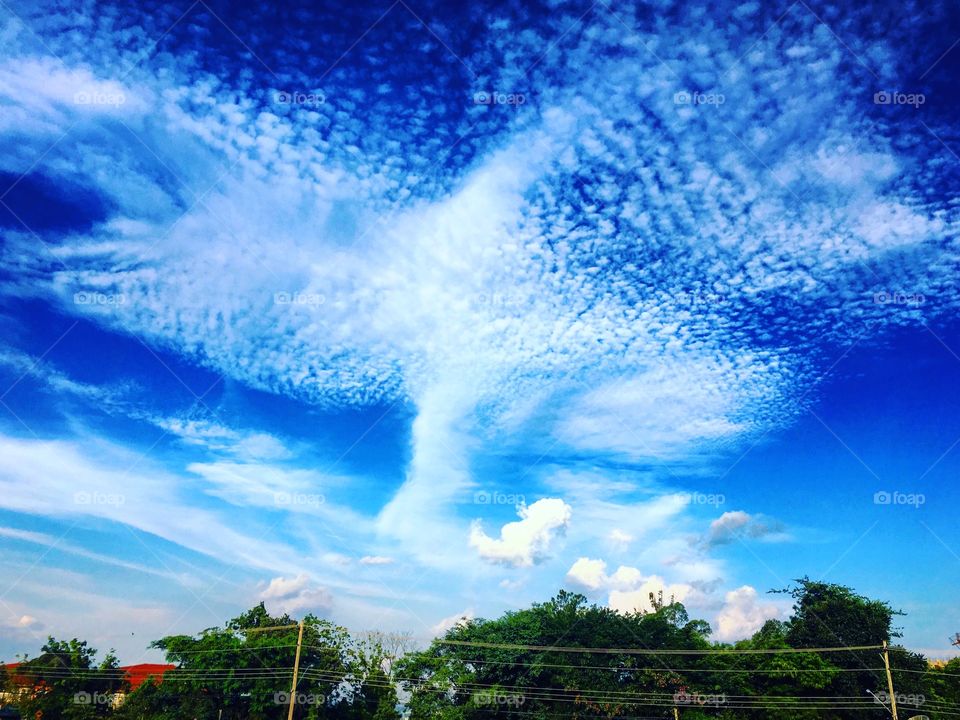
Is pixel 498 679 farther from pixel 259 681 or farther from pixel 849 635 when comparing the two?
pixel 849 635

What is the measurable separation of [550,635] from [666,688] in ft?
25.1

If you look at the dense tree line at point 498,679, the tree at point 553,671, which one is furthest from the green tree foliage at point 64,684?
the tree at point 553,671

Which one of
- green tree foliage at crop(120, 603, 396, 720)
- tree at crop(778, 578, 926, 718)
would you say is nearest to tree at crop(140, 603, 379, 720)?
green tree foliage at crop(120, 603, 396, 720)

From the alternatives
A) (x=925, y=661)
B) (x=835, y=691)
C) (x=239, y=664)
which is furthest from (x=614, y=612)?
(x=925, y=661)

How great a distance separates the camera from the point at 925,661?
51500 millimetres

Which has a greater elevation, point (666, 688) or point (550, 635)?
point (550, 635)

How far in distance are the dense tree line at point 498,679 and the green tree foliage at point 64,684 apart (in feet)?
0.22

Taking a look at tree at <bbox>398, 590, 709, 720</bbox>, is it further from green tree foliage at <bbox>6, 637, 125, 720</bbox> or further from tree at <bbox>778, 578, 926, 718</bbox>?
green tree foliage at <bbox>6, 637, 125, 720</bbox>

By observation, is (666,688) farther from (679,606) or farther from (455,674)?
(455,674)

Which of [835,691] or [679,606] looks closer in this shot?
[835,691]

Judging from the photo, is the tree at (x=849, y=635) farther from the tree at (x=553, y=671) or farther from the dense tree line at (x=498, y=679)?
the tree at (x=553, y=671)

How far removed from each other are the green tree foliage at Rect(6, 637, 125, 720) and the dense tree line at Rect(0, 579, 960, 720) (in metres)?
0.07

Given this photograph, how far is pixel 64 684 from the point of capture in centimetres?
4088

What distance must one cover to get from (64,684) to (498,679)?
26.5m
